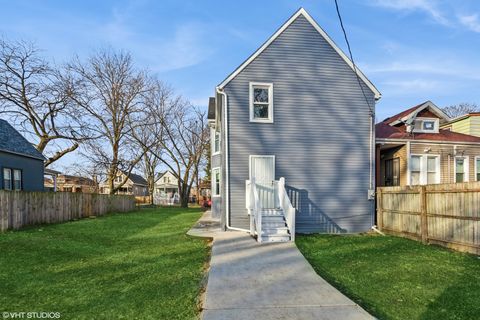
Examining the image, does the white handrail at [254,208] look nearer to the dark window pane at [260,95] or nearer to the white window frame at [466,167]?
the dark window pane at [260,95]

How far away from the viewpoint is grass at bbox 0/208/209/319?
4.67m

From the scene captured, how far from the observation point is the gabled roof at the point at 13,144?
1720cm

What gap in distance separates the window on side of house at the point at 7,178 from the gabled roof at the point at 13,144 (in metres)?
1.04

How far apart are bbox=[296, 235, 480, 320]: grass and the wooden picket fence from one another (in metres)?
0.38

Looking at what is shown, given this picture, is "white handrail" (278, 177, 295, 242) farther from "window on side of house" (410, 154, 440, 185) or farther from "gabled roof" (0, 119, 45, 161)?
"gabled roof" (0, 119, 45, 161)

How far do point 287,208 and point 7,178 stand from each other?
15128mm

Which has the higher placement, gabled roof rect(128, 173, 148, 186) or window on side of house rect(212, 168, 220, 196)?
window on side of house rect(212, 168, 220, 196)

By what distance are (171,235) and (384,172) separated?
10575 millimetres

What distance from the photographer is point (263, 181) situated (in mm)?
12117

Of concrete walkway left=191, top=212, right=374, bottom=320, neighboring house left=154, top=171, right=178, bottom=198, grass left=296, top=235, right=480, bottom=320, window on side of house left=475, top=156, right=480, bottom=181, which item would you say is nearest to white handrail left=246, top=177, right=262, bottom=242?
grass left=296, top=235, right=480, bottom=320

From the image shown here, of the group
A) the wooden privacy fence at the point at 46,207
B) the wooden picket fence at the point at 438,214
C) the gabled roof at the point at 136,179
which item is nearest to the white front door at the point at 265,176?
the wooden picket fence at the point at 438,214

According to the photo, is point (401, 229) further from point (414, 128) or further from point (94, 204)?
point (94, 204)

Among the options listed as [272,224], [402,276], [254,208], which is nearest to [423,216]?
[402,276]

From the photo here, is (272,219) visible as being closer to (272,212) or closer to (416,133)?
(272,212)
